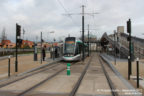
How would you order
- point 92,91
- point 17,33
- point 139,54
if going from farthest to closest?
point 139,54 → point 17,33 → point 92,91

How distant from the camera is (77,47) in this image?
22.3 m

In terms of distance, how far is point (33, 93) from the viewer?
6.83 metres

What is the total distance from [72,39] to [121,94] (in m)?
15.7

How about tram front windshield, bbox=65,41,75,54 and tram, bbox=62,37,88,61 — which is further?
tram front windshield, bbox=65,41,75,54

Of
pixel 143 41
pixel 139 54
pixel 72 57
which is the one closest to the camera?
pixel 72 57

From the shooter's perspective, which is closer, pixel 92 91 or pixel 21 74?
pixel 92 91

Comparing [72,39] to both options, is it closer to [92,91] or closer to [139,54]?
[139,54]

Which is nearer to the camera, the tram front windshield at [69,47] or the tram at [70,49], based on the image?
the tram at [70,49]

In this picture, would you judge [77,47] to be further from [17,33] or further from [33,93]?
[33,93]

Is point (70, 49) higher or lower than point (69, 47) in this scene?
lower

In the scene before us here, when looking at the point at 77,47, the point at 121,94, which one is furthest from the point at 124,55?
the point at 121,94

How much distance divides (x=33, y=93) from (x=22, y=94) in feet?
1.49

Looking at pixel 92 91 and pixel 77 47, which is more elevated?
pixel 77 47

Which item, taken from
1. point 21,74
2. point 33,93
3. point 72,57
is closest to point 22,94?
point 33,93
